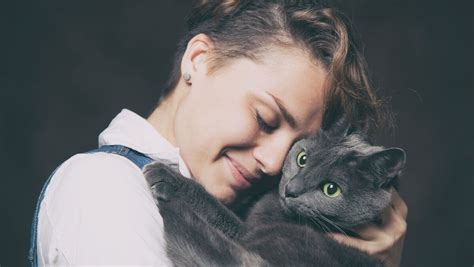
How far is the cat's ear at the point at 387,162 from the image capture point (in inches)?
65.3

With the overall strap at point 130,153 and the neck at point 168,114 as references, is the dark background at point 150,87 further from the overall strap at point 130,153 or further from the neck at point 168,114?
the overall strap at point 130,153

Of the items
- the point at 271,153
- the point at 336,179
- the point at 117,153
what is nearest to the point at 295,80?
the point at 271,153

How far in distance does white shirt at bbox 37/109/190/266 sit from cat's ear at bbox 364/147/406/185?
0.58m

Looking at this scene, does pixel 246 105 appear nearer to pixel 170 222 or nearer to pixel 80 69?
pixel 170 222

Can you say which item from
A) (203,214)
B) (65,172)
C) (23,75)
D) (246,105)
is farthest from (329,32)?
(23,75)

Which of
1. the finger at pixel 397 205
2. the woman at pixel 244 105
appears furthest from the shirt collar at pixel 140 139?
the finger at pixel 397 205

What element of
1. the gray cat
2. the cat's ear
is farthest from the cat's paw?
the cat's ear

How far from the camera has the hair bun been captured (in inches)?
67.1

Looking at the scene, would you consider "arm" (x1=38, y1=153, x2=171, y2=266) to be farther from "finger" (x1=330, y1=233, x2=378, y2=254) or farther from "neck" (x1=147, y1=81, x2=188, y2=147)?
"finger" (x1=330, y1=233, x2=378, y2=254)

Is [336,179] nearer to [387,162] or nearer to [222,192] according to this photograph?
[387,162]

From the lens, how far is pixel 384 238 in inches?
65.8

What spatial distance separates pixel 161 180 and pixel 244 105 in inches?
9.5

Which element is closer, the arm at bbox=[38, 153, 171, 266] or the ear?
the arm at bbox=[38, 153, 171, 266]

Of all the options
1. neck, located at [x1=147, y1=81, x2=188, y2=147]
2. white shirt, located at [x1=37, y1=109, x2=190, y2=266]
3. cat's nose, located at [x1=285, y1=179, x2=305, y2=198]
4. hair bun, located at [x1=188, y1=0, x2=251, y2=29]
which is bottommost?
cat's nose, located at [x1=285, y1=179, x2=305, y2=198]
